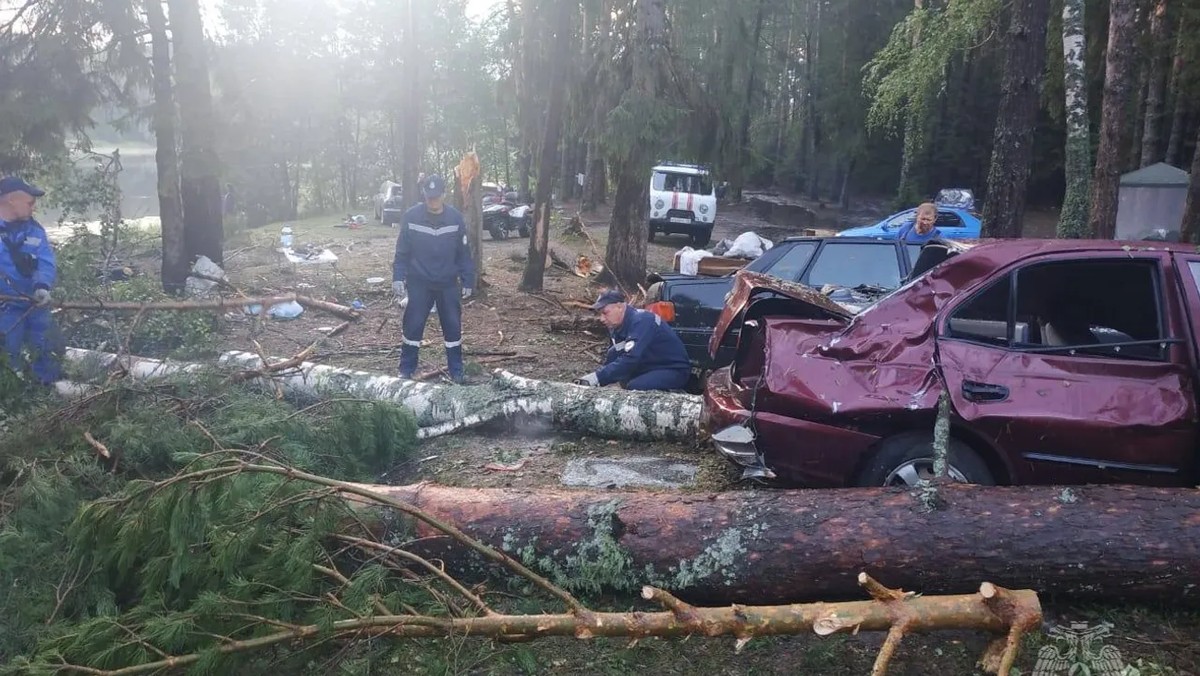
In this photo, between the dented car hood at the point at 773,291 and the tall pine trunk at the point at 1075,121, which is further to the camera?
the tall pine trunk at the point at 1075,121

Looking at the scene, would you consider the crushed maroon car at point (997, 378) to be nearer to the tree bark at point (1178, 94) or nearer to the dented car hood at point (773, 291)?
the dented car hood at point (773, 291)

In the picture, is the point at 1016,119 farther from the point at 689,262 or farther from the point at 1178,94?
the point at 1178,94

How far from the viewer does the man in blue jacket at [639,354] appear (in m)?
6.66

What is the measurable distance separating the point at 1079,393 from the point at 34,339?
23.6 feet

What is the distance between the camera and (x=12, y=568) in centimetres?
385

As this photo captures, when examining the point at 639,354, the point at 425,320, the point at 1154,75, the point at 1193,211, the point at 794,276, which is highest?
the point at 1154,75

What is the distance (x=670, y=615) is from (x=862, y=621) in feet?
2.22

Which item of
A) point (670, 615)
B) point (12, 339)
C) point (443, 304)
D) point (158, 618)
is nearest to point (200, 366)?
point (12, 339)

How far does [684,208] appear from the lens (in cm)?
2109

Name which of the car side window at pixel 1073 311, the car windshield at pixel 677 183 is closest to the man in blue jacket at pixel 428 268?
the car side window at pixel 1073 311

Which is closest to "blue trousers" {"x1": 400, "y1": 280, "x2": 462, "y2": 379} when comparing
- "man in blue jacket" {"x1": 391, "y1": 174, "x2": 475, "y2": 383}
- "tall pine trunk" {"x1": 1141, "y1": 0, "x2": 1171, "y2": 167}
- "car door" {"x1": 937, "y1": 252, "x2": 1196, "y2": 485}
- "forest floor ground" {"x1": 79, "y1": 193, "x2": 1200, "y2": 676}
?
"man in blue jacket" {"x1": 391, "y1": 174, "x2": 475, "y2": 383}

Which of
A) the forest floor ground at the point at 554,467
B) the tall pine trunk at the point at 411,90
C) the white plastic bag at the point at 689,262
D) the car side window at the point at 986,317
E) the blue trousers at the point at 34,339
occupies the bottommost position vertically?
the forest floor ground at the point at 554,467

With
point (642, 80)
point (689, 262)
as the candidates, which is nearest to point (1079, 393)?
point (689, 262)

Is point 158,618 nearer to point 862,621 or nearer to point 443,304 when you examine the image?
point 862,621
